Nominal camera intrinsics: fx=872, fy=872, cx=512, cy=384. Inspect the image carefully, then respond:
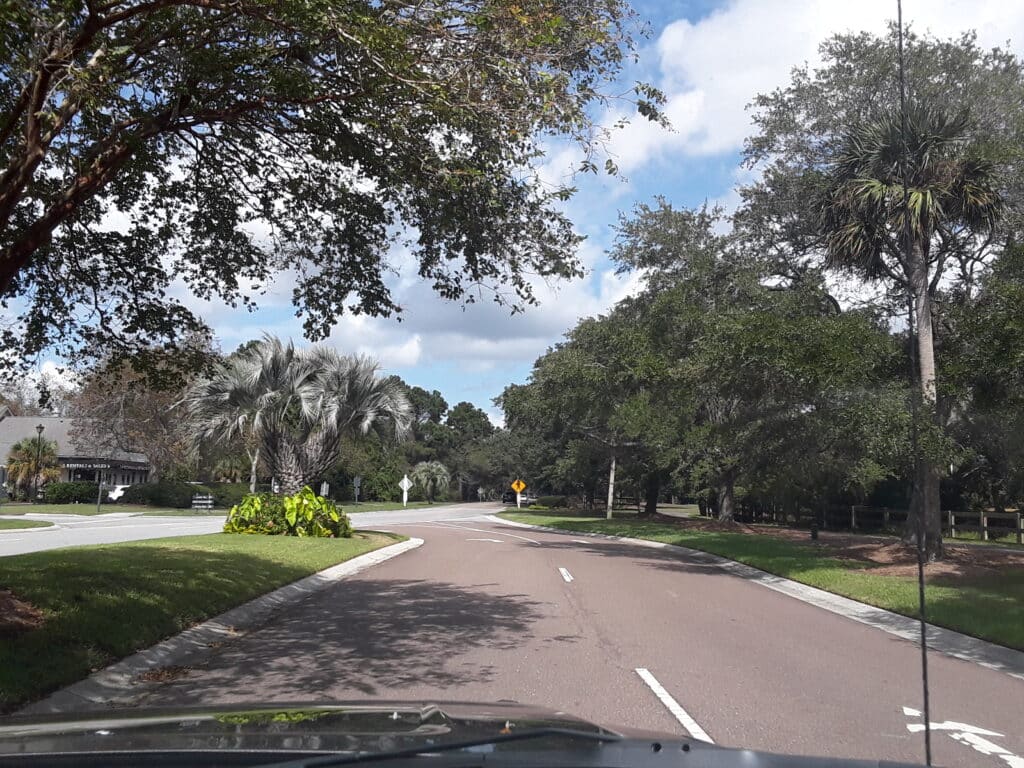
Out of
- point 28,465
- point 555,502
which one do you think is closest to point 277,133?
point 28,465

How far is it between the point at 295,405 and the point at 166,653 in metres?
18.6

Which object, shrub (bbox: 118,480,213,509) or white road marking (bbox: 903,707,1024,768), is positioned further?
shrub (bbox: 118,480,213,509)

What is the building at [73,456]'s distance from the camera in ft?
200

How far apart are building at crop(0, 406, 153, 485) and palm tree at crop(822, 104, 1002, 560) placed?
5316cm

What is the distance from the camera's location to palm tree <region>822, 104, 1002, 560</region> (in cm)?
1798

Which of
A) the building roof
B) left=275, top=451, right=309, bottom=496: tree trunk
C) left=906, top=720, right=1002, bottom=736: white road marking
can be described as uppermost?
the building roof

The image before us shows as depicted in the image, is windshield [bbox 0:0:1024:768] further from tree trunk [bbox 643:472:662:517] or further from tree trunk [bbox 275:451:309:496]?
tree trunk [bbox 643:472:662:517]

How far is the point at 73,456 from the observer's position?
61.3m

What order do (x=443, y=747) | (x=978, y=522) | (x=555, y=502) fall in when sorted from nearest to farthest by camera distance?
1. (x=443, y=747)
2. (x=978, y=522)
3. (x=555, y=502)

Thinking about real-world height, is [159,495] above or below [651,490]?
below

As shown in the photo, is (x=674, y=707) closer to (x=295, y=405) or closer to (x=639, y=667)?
(x=639, y=667)

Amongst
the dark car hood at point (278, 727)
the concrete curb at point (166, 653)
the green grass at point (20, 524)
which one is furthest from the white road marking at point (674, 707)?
the green grass at point (20, 524)

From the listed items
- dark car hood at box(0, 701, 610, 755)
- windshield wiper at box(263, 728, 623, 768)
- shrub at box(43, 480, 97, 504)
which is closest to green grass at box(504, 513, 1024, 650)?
dark car hood at box(0, 701, 610, 755)

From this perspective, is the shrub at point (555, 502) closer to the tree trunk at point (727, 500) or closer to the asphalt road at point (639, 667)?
the tree trunk at point (727, 500)
